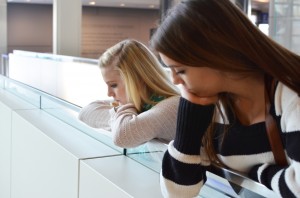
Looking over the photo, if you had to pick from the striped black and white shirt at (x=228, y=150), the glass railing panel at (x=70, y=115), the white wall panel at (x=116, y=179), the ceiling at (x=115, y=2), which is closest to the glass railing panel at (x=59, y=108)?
the glass railing panel at (x=70, y=115)

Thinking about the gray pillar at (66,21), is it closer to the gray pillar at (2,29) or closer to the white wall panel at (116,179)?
the gray pillar at (2,29)

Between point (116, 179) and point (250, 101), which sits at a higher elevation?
point (250, 101)

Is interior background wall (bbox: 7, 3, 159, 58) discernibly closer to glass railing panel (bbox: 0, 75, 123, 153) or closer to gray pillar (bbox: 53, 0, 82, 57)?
gray pillar (bbox: 53, 0, 82, 57)

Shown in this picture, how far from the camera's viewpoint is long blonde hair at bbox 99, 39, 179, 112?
180 centimetres

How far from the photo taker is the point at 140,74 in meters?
1.82

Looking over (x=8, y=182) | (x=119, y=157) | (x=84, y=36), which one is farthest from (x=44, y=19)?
(x=119, y=157)

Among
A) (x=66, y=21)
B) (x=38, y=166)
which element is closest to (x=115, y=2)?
(x=66, y=21)

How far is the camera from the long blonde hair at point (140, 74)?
1.80m

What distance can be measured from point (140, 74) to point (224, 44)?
0.86 m

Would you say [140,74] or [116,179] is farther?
[140,74]

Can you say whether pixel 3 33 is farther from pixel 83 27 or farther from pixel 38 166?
pixel 38 166

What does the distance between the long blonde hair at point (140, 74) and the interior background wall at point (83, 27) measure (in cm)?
1407

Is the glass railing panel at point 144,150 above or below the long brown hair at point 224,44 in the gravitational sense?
below

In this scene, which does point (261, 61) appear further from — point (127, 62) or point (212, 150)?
point (127, 62)
